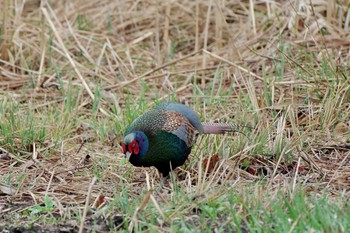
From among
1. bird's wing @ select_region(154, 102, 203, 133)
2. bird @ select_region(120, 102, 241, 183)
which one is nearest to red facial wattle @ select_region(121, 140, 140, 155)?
bird @ select_region(120, 102, 241, 183)

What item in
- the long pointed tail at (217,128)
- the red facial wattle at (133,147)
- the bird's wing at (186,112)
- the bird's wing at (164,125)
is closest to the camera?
the red facial wattle at (133,147)

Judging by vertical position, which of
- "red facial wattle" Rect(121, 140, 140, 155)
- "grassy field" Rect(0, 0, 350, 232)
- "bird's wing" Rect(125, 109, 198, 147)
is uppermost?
"bird's wing" Rect(125, 109, 198, 147)

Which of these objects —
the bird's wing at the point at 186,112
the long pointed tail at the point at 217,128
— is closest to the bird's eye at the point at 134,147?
the bird's wing at the point at 186,112

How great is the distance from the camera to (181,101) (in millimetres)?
6367

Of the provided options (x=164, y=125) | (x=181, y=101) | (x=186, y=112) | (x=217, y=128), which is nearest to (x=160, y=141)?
(x=164, y=125)

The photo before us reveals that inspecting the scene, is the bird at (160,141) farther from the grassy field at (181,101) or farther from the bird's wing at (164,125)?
the grassy field at (181,101)

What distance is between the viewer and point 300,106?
19.0 ft

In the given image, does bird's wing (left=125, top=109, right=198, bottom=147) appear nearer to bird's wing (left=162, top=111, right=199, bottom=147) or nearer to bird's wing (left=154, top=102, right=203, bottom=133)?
bird's wing (left=162, top=111, right=199, bottom=147)

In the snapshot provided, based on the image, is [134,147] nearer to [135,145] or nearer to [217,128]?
[135,145]

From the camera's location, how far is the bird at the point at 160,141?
14.2 ft

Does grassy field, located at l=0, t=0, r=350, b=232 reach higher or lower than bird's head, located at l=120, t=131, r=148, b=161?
lower

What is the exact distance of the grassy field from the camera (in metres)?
3.84

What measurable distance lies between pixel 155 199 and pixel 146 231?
384 millimetres

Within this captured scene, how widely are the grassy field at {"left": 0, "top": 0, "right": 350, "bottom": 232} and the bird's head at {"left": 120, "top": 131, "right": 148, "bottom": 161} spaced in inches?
5.7
